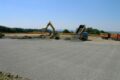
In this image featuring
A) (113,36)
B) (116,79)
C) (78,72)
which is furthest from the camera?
(113,36)

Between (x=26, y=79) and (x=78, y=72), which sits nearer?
(x=26, y=79)

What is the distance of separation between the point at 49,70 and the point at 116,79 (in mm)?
3306

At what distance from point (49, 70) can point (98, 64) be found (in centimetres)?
320

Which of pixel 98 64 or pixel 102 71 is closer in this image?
pixel 102 71

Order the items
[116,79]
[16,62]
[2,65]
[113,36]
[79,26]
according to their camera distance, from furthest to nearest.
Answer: [79,26] < [113,36] < [16,62] < [2,65] < [116,79]

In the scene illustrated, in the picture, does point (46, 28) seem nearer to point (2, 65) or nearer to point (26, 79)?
point (2, 65)

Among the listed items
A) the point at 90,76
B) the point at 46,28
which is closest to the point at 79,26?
the point at 46,28

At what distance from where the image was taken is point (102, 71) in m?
11.4

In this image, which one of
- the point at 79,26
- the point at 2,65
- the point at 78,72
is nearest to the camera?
the point at 78,72

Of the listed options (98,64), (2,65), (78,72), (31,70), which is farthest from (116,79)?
(2,65)

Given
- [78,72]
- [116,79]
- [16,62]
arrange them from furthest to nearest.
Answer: [16,62] → [78,72] → [116,79]

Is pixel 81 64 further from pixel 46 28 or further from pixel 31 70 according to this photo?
pixel 46 28

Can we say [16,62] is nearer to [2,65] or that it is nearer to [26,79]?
[2,65]

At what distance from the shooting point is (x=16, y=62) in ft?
44.5
